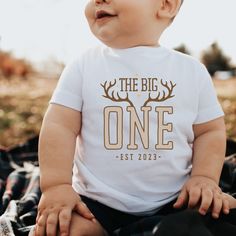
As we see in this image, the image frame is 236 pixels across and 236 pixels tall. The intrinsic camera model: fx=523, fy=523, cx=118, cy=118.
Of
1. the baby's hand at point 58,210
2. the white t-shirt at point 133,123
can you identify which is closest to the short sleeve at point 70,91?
the white t-shirt at point 133,123

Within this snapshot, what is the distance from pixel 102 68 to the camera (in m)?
1.51

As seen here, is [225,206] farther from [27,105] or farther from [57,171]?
[27,105]

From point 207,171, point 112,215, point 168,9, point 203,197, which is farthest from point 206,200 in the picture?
point 168,9

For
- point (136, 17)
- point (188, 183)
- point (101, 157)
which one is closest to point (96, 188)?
point (101, 157)

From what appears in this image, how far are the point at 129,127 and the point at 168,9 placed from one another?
40 centimetres

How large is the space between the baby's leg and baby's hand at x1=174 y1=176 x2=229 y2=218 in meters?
0.22

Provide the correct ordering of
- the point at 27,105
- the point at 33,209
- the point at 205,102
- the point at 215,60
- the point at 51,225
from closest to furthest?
the point at 51,225 → the point at 205,102 → the point at 33,209 → the point at 27,105 → the point at 215,60

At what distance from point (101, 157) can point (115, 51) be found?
0.32m

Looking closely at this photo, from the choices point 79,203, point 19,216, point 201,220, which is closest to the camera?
point 201,220

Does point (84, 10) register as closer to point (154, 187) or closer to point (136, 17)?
point (136, 17)

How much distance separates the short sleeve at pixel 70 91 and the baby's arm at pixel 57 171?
17mm

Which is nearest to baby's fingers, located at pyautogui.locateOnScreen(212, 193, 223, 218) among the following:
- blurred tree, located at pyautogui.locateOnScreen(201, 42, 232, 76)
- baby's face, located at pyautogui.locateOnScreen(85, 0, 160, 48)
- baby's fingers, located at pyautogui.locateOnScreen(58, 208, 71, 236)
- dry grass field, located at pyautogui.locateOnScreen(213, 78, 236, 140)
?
baby's fingers, located at pyautogui.locateOnScreen(58, 208, 71, 236)

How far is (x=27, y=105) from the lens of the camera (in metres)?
4.48

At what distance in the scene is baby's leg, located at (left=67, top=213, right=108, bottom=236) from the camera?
4.29 feet
